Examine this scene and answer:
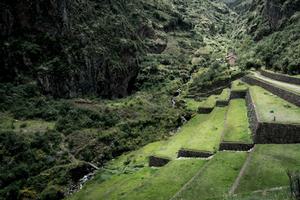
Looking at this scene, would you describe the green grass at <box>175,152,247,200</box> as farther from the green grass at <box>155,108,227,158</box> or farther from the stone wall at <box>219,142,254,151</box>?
the green grass at <box>155,108,227,158</box>

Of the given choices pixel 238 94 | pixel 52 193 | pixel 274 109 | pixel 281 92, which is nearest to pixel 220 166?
pixel 274 109

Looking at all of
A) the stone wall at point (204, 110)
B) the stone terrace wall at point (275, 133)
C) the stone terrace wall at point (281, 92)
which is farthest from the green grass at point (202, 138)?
the stone terrace wall at point (281, 92)

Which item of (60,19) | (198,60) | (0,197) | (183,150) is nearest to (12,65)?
(60,19)

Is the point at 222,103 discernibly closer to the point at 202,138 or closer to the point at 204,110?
the point at 204,110

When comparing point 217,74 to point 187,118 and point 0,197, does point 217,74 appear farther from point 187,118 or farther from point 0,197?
point 0,197

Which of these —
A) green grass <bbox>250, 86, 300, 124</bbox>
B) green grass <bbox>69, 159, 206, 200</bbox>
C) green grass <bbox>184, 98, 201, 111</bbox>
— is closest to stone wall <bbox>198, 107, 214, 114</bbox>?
green grass <bbox>184, 98, 201, 111</bbox>
